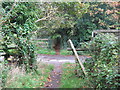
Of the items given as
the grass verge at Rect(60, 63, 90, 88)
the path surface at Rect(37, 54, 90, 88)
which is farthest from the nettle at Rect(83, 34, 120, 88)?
the path surface at Rect(37, 54, 90, 88)

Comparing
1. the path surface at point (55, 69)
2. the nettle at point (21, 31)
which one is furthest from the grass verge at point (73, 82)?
the nettle at point (21, 31)

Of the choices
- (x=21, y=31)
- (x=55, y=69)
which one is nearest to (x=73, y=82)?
(x=21, y=31)

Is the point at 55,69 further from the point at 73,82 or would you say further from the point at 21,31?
the point at 21,31

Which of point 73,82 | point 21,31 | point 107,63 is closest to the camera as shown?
point 107,63

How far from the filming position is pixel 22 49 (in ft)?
12.7

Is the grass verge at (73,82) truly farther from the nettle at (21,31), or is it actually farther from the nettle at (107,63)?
the nettle at (21,31)

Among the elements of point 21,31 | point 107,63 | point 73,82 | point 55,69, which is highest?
point 21,31

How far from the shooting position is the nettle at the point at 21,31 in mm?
3617

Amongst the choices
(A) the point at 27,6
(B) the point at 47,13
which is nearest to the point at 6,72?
(A) the point at 27,6

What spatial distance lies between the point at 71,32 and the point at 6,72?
18.1ft

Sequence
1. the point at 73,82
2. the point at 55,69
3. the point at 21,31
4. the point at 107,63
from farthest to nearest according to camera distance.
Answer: the point at 55,69, the point at 21,31, the point at 73,82, the point at 107,63

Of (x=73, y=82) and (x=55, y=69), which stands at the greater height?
(x=73, y=82)

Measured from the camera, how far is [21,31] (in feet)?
12.4

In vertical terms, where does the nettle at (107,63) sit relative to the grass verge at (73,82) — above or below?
above
